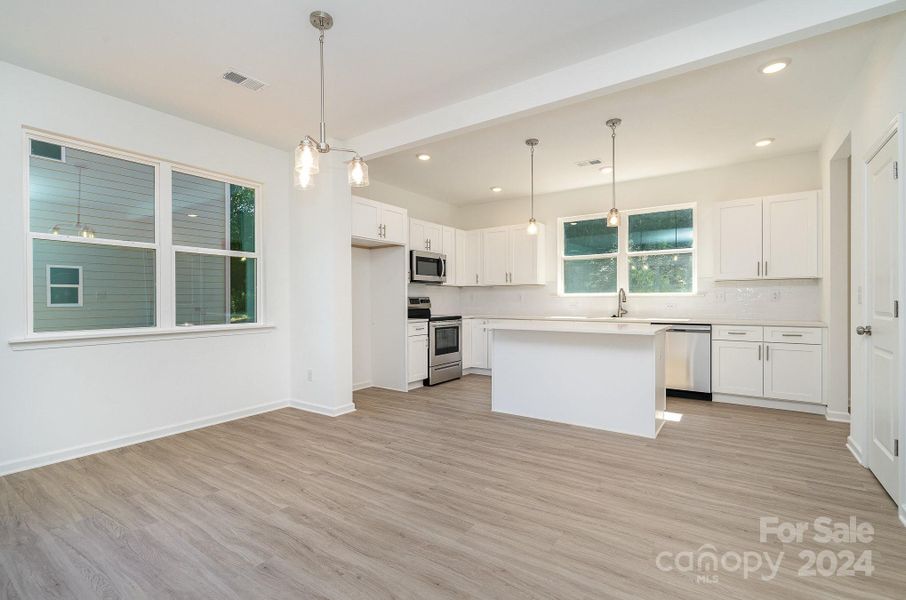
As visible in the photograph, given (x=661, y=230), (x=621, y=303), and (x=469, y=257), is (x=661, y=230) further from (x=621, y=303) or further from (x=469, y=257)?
(x=469, y=257)

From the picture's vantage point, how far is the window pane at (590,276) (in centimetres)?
616

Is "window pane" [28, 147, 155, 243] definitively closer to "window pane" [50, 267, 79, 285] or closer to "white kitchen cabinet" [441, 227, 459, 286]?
"window pane" [50, 267, 79, 285]

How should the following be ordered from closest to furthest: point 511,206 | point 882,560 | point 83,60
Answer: point 882,560 → point 83,60 → point 511,206

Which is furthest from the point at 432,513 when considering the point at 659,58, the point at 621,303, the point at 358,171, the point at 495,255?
the point at 495,255

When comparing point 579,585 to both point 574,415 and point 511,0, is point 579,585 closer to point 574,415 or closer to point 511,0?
point 574,415

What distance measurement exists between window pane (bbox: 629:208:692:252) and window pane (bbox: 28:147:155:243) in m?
5.67

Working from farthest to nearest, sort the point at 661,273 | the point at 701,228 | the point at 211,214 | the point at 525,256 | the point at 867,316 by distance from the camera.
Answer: the point at 525,256, the point at 661,273, the point at 701,228, the point at 211,214, the point at 867,316

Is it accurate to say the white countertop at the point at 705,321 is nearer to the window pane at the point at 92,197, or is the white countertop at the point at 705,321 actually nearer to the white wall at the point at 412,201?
the white wall at the point at 412,201

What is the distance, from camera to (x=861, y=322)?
9.80ft

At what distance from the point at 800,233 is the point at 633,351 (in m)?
2.72

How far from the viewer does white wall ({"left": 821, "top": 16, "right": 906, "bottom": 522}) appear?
7.77 ft

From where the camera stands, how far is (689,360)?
5000 millimetres

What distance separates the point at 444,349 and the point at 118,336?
373 cm

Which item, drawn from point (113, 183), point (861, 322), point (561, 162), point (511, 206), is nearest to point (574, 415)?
point (861, 322)
